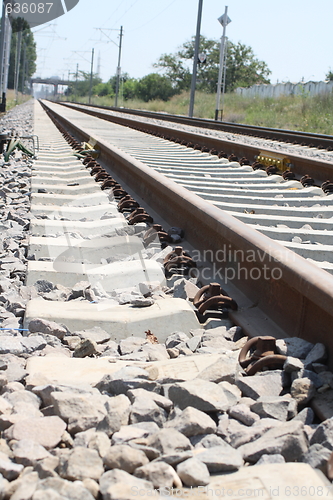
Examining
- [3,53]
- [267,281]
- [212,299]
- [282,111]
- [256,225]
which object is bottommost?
[212,299]

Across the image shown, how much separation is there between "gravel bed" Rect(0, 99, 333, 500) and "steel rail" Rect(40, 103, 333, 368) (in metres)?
0.11

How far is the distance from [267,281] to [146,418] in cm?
100

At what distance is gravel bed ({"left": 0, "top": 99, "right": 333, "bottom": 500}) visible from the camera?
125 cm

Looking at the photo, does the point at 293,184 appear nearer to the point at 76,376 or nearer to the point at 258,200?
the point at 258,200

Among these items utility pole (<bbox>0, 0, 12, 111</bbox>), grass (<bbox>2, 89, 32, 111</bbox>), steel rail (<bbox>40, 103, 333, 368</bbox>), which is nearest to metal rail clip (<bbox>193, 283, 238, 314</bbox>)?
steel rail (<bbox>40, 103, 333, 368</bbox>)

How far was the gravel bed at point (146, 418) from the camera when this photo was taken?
1248 millimetres

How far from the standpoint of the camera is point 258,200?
14.1 feet

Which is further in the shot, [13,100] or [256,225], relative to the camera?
[13,100]

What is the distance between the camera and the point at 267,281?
2.32m

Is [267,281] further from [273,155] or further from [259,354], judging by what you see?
[273,155]

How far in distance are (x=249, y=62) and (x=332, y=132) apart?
5191 centimetres

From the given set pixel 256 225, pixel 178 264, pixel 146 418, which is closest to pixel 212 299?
pixel 178 264

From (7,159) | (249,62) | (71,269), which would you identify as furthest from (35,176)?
(249,62)

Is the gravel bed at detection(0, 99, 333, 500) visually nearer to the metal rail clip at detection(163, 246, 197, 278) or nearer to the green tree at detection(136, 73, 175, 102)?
the metal rail clip at detection(163, 246, 197, 278)
